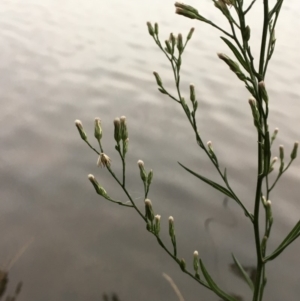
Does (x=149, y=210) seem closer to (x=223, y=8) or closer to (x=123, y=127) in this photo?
(x=123, y=127)

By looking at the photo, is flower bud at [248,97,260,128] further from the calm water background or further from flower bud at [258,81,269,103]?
the calm water background

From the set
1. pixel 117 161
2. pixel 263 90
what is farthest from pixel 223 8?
pixel 117 161

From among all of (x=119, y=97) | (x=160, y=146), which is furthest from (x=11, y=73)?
(x=160, y=146)

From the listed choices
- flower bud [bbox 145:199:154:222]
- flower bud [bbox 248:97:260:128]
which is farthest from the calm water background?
flower bud [bbox 248:97:260:128]

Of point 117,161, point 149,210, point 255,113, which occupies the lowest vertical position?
point 117,161

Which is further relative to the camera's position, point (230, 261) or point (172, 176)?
point (172, 176)

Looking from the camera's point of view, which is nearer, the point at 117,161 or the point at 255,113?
the point at 255,113

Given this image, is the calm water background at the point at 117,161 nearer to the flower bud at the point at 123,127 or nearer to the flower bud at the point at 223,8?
the flower bud at the point at 123,127

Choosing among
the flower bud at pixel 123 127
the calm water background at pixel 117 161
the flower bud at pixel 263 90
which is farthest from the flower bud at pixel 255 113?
the calm water background at pixel 117 161

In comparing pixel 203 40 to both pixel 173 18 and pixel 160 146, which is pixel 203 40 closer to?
pixel 173 18
